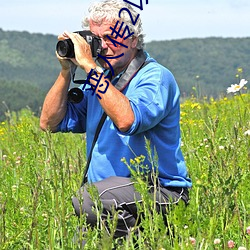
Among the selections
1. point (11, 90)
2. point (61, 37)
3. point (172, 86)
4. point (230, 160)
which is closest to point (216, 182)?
point (230, 160)

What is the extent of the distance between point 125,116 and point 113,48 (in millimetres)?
519

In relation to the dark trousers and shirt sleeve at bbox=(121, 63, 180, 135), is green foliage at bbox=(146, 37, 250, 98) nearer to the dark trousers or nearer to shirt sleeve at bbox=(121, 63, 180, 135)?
shirt sleeve at bbox=(121, 63, 180, 135)

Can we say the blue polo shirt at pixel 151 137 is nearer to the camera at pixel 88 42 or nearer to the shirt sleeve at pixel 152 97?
the shirt sleeve at pixel 152 97

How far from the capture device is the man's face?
3.57 m

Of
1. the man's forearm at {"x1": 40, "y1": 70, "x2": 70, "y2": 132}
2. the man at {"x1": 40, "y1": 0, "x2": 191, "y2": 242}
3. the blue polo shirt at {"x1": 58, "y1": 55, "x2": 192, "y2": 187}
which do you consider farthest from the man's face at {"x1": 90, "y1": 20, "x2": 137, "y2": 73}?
the man's forearm at {"x1": 40, "y1": 70, "x2": 70, "y2": 132}

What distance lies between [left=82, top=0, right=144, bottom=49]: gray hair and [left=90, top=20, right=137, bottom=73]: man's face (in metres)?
0.03

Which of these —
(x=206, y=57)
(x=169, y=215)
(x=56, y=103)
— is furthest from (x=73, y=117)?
(x=206, y=57)

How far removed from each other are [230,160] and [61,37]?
113cm

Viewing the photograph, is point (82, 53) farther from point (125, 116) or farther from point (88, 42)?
point (125, 116)

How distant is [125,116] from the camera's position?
3211 mm

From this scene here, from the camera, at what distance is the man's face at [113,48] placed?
357 centimetres

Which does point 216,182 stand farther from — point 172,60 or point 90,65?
point 172,60

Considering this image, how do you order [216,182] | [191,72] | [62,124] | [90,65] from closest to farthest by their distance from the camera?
1. [216,182]
2. [90,65]
3. [62,124]
4. [191,72]

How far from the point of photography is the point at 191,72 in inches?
7190
